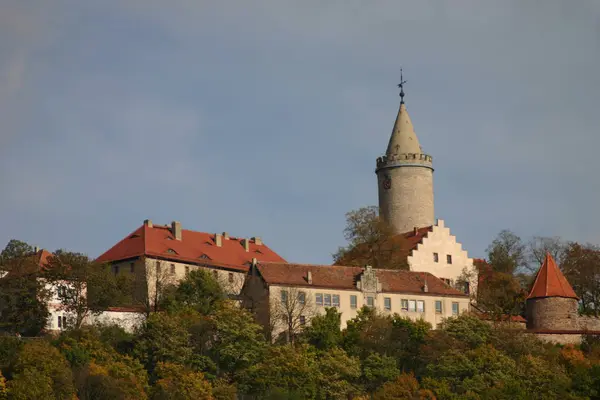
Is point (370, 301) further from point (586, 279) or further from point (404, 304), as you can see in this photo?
point (586, 279)

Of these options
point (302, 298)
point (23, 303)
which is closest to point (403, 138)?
point (302, 298)

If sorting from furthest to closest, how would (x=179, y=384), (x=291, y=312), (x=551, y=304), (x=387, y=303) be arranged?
1. (x=551, y=304)
2. (x=387, y=303)
3. (x=291, y=312)
4. (x=179, y=384)

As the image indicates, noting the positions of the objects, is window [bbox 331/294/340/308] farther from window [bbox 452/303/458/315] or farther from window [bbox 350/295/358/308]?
window [bbox 452/303/458/315]

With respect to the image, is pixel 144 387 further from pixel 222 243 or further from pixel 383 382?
pixel 222 243

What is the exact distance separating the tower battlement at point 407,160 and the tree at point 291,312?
20.6m

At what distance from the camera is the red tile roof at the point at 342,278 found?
89.5 meters

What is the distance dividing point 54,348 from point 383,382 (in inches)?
722

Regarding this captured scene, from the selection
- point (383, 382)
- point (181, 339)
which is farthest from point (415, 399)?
point (181, 339)

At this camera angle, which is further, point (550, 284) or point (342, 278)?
point (550, 284)

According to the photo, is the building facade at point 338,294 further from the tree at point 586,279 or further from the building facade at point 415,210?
the tree at point 586,279

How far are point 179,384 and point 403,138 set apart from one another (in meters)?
37.2

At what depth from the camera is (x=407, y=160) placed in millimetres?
106438

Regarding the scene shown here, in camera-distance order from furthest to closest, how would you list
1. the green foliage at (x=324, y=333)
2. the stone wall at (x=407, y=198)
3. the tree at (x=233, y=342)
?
the stone wall at (x=407, y=198) < the green foliage at (x=324, y=333) < the tree at (x=233, y=342)

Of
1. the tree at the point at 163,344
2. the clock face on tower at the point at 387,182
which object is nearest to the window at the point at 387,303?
the tree at the point at 163,344
